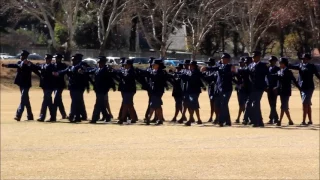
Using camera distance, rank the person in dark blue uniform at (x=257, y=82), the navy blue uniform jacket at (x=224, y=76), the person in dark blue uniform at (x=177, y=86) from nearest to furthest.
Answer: the person in dark blue uniform at (x=257, y=82) → the navy blue uniform jacket at (x=224, y=76) → the person in dark blue uniform at (x=177, y=86)

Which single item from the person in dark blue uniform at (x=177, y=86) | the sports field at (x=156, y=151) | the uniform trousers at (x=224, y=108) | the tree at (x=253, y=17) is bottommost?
the sports field at (x=156, y=151)

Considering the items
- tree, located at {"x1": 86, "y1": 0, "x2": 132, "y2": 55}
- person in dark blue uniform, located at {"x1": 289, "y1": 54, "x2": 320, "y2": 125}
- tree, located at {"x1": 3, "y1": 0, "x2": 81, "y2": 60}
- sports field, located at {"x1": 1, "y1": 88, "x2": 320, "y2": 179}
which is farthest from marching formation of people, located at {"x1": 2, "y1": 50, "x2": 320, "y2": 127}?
tree, located at {"x1": 86, "y1": 0, "x2": 132, "y2": 55}

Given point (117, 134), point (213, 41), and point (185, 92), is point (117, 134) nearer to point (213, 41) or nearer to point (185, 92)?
point (185, 92)

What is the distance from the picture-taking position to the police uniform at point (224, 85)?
2114cm

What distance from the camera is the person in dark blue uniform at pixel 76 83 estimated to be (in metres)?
22.5

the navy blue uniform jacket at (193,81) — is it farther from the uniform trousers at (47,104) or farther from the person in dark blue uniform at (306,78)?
the uniform trousers at (47,104)

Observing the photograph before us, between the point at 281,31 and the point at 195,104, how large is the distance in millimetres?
38235

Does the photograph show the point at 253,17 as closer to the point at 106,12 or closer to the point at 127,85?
the point at 106,12

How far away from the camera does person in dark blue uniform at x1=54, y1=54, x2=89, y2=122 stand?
2247 centimetres

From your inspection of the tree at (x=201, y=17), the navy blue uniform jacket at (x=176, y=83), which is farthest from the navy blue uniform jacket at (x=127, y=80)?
the tree at (x=201, y=17)

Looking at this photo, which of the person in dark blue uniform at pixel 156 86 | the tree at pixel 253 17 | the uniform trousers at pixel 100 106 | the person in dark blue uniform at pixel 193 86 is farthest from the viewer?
the tree at pixel 253 17

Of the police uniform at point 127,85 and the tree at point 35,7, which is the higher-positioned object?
the tree at point 35,7

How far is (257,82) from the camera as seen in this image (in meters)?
21.1

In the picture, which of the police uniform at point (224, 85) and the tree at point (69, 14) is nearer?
the police uniform at point (224, 85)
